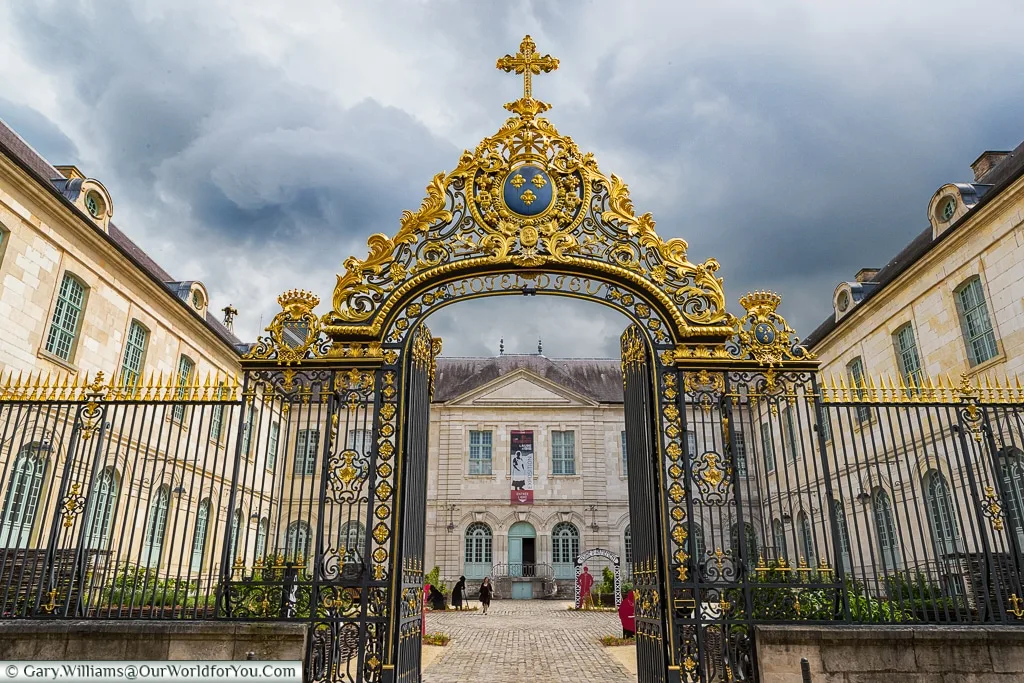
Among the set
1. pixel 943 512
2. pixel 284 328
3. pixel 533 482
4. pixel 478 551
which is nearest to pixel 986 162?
pixel 943 512

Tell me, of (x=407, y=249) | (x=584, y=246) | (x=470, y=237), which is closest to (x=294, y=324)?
(x=407, y=249)

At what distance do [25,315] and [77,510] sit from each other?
27.8ft

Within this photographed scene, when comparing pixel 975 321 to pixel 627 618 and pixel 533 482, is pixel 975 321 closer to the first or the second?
pixel 627 618

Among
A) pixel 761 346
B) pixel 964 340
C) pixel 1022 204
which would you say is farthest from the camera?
pixel 964 340

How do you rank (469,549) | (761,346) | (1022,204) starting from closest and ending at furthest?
1. (761,346)
2. (1022,204)
3. (469,549)

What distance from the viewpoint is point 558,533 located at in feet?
104

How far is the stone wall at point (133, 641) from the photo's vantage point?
19.9 feet

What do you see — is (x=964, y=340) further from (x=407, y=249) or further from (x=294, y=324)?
(x=294, y=324)

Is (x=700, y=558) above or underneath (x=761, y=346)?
underneath

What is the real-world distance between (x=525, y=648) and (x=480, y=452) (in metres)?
19.7

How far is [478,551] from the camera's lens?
1233 inches

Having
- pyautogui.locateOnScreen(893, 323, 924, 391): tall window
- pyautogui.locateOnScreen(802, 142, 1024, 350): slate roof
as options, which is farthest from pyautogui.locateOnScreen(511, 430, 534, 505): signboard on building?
pyautogui.locateOnScreen(893, 323, 924, 391): tall window

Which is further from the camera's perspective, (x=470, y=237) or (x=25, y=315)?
(x=25, y=315)

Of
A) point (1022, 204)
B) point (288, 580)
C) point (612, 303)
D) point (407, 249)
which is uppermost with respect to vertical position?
point (1022, 204)
